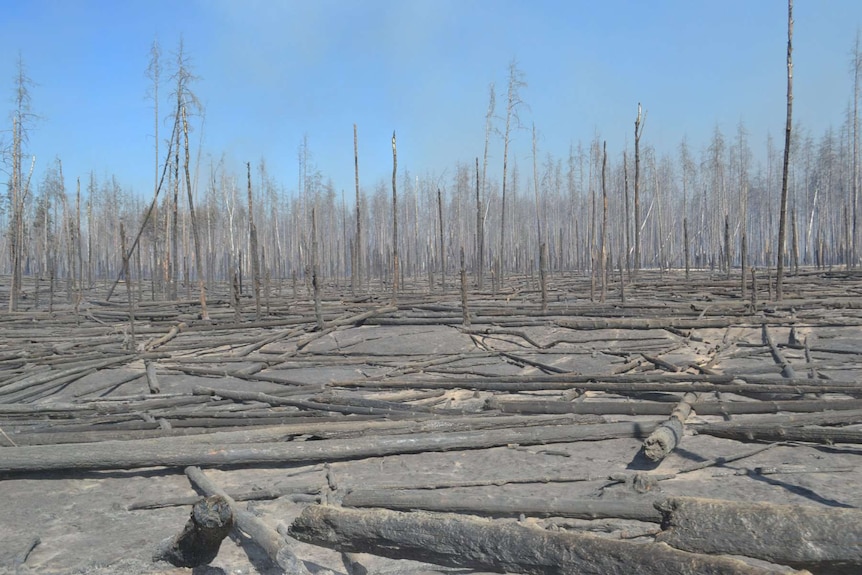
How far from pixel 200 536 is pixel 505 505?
141 centimetres

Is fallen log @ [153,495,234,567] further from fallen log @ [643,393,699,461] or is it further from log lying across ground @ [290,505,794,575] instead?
fallen log @ [643,393,699,461]

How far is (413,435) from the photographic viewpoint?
4.77 meters

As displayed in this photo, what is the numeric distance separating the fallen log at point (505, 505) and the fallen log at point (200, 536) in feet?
2.95

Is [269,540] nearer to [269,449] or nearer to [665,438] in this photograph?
[269,449]

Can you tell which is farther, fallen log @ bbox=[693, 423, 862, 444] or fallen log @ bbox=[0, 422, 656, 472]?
fallen log @ bbox=[693, 423, 862, 444]

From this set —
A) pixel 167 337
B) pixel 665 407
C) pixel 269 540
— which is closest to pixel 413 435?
pixel 269 540

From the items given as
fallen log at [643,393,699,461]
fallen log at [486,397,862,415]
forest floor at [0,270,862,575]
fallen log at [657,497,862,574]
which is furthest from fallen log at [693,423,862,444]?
fallen log at [657,497,862,574]

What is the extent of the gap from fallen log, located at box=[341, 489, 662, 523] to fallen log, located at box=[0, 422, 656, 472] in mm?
1234

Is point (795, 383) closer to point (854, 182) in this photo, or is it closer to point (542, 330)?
point (542, 330)

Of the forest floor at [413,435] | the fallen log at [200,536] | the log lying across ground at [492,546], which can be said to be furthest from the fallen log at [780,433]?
the fallen log at [200,536]

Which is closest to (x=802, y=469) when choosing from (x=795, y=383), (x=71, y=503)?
(x=795, y=383)

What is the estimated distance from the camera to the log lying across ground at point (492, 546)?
5.82 feet

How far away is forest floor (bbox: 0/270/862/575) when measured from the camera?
3344mm

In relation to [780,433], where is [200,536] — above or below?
above
